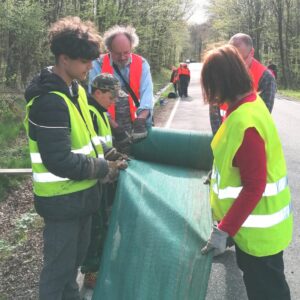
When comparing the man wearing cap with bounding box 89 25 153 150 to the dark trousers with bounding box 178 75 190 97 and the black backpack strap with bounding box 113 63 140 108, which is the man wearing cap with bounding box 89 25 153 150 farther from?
the dark trousers with bounding box 178 75 190 97

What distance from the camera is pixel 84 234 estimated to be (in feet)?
8.98

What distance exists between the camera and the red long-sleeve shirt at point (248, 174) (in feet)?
6.75

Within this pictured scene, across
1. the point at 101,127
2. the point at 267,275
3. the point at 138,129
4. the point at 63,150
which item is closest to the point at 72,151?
the point at 63,150

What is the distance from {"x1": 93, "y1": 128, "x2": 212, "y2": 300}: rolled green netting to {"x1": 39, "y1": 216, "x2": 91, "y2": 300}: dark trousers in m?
0.21

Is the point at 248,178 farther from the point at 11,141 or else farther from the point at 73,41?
the point at 11,141

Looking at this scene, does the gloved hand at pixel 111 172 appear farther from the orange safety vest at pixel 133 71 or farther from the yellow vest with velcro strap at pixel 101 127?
the orange safety vest at pixel 133 71

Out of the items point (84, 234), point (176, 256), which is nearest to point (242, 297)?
point (176, 256)

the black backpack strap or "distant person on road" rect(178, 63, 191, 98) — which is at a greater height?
the black backpack strap

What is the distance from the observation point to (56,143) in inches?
88.2

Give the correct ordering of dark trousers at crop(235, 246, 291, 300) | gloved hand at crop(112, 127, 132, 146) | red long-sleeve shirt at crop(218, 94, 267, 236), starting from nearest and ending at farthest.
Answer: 1. red long-sleeve shirt at crop(218, 94, 267, 236)
2. dark trousers at crop(235, 246, 291, 300)
3. gloved hand at crop(112, 127, 132, 146)

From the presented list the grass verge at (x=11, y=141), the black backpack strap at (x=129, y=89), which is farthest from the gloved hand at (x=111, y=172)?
the grass verge at (x=11, y=141)

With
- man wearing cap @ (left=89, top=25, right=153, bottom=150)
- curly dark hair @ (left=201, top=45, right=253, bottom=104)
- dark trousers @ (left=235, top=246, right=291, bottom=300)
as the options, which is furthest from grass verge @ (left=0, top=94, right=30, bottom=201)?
curly dark hair @ (left=201, top=45, right=253, bottom=104)

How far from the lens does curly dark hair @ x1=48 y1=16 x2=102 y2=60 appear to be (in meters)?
2.34

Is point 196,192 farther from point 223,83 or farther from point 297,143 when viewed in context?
point 297,143
